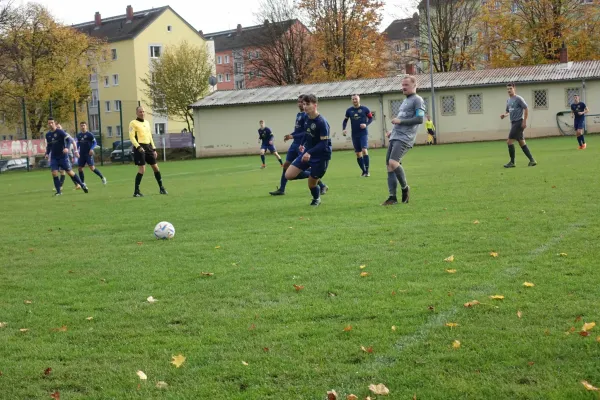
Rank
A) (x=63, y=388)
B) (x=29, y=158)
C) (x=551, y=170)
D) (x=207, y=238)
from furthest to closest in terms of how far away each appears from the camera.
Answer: (x=29, y=158) < (x=551, y=170) < (x=207, y=238) < (x=63, y=388)

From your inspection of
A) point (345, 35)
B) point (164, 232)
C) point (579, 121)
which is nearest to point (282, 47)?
point (345, 35)

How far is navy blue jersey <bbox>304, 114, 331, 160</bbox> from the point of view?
39.2ft

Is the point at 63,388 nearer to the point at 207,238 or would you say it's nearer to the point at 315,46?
the point at 207,238

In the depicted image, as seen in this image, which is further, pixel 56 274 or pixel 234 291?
pixel 56 274

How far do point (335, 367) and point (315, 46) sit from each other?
56348 mm

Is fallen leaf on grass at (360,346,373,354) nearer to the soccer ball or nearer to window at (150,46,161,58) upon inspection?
the soccer ball

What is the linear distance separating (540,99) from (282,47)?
26.6m

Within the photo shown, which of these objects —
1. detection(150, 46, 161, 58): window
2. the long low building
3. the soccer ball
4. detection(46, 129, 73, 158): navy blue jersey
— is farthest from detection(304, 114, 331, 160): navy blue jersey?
detection(150, 46, 161, 58): window

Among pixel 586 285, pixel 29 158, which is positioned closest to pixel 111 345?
pixel 586 285

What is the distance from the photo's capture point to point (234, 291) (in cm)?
603

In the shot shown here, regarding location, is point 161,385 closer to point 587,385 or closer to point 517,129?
point 587,385

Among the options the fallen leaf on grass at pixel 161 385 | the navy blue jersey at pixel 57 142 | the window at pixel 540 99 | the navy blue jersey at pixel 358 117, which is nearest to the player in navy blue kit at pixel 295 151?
the navy blue jersey at pixel 358 117

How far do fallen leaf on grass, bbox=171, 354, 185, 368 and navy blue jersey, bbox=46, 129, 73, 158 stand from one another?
15.4 metres

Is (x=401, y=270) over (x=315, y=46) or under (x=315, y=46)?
under
